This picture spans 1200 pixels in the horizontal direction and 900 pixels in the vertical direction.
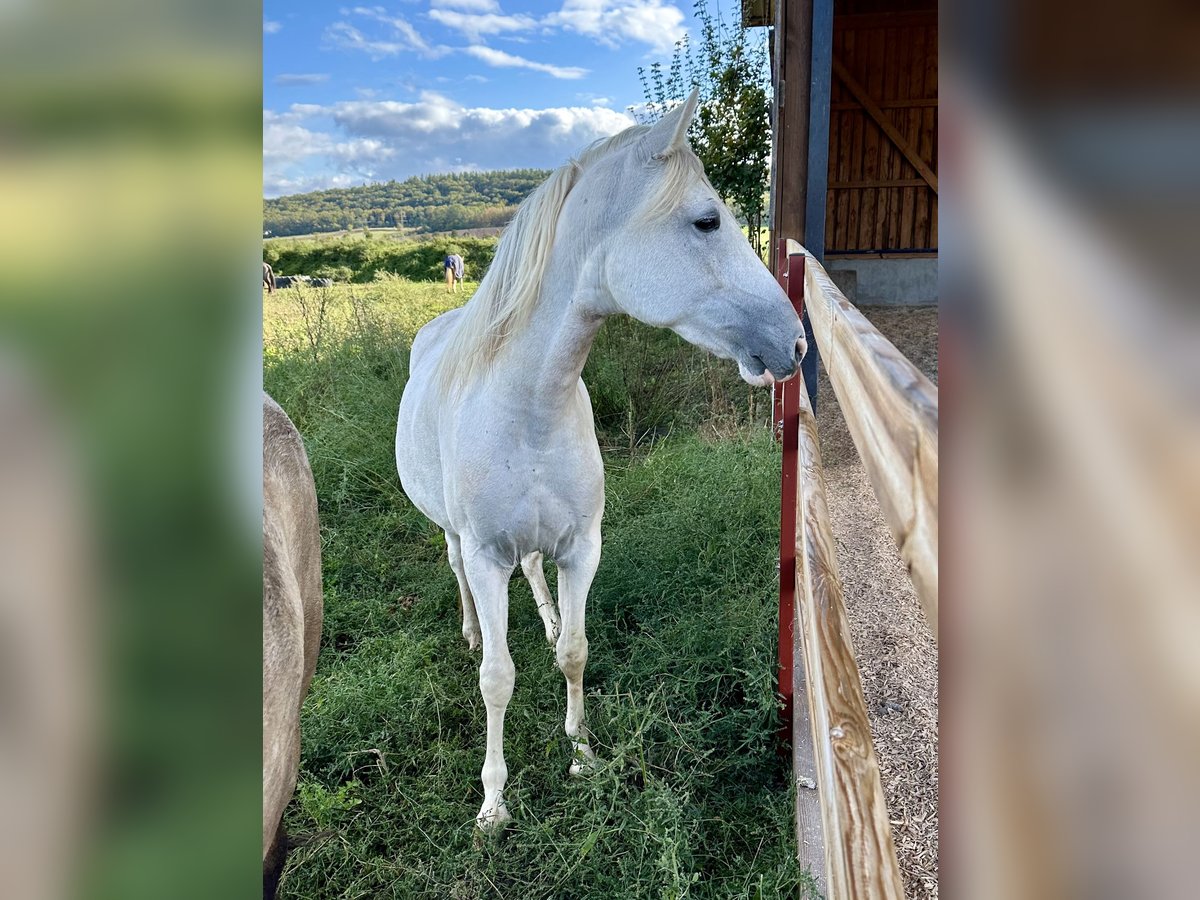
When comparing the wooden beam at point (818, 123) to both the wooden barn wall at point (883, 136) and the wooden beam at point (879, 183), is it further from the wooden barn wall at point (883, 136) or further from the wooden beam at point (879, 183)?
the wooden beam at point (879, 183)

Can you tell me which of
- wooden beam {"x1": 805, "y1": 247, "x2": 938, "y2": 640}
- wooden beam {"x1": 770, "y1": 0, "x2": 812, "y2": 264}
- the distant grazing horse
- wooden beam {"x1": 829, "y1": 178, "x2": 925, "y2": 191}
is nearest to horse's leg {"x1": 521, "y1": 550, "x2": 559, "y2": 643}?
the distant grazing horse

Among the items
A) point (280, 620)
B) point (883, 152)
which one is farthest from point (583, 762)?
point (883, 152)

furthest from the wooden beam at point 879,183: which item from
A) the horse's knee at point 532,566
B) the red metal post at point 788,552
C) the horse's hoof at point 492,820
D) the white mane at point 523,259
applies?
the horse's hoof at point 492,820

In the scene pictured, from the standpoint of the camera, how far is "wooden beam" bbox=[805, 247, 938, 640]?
1.55ft

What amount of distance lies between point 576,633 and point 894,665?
1.04 m

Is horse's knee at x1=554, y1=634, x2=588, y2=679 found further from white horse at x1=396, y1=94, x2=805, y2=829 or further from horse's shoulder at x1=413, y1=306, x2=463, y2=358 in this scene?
horse's shoulder at x1=413, y1=306, x2=463, y2=358

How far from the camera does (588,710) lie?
8.13ft

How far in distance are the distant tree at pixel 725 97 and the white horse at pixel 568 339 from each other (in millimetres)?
4674

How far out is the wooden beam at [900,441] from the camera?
0.47 meters

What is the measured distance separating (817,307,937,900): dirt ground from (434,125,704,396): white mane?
4.02 ft

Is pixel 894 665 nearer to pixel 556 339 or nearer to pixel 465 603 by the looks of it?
pixel 556 339
